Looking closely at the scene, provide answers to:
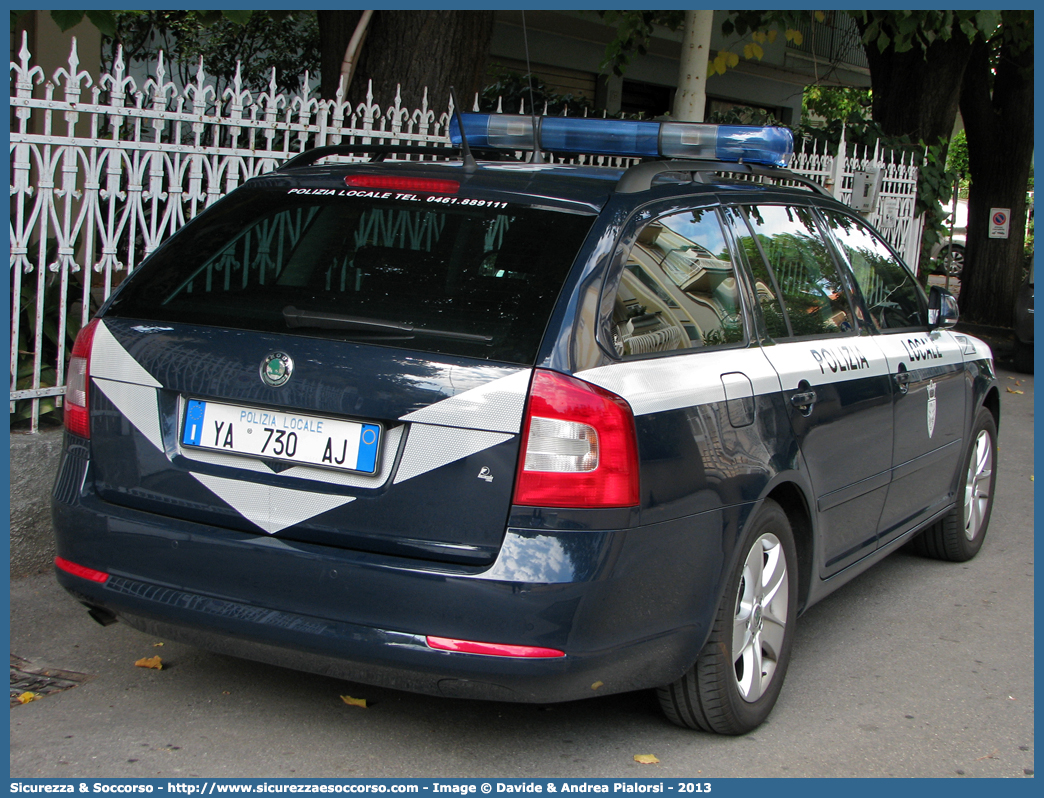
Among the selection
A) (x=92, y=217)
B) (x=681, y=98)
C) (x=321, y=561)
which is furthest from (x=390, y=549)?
(x=681, y=98)

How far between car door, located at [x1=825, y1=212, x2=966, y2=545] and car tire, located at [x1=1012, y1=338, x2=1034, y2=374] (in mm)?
8377

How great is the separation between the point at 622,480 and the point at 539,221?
31.0 inches

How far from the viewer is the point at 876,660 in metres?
4.25

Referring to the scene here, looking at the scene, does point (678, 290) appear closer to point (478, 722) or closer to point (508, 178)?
point (508, 178)

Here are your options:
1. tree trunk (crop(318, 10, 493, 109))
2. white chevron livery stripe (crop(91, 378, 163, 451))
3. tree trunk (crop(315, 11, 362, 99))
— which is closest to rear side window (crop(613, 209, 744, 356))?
white chevron livery stripe (crop(91, 378, 163, 451))

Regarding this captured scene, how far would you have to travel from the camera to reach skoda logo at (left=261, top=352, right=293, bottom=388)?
2.96m

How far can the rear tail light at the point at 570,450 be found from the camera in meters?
2.80

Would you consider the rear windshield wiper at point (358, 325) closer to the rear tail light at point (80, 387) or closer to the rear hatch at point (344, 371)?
the rear hatch at point (344, 371)

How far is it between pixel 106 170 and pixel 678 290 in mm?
2702

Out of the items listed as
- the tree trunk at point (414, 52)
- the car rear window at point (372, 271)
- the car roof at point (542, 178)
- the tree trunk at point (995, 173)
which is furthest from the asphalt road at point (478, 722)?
the tree trunk at point (995, 173)

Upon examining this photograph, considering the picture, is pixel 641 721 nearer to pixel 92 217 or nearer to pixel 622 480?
pixel 622 480

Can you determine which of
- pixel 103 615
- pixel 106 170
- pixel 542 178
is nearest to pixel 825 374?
pixel 542 178

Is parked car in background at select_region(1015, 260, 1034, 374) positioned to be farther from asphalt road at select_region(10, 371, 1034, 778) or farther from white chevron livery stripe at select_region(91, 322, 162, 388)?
white chevron livery stripe at select_region(91, 322, 162, 388)

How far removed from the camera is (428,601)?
2803 millimetres
